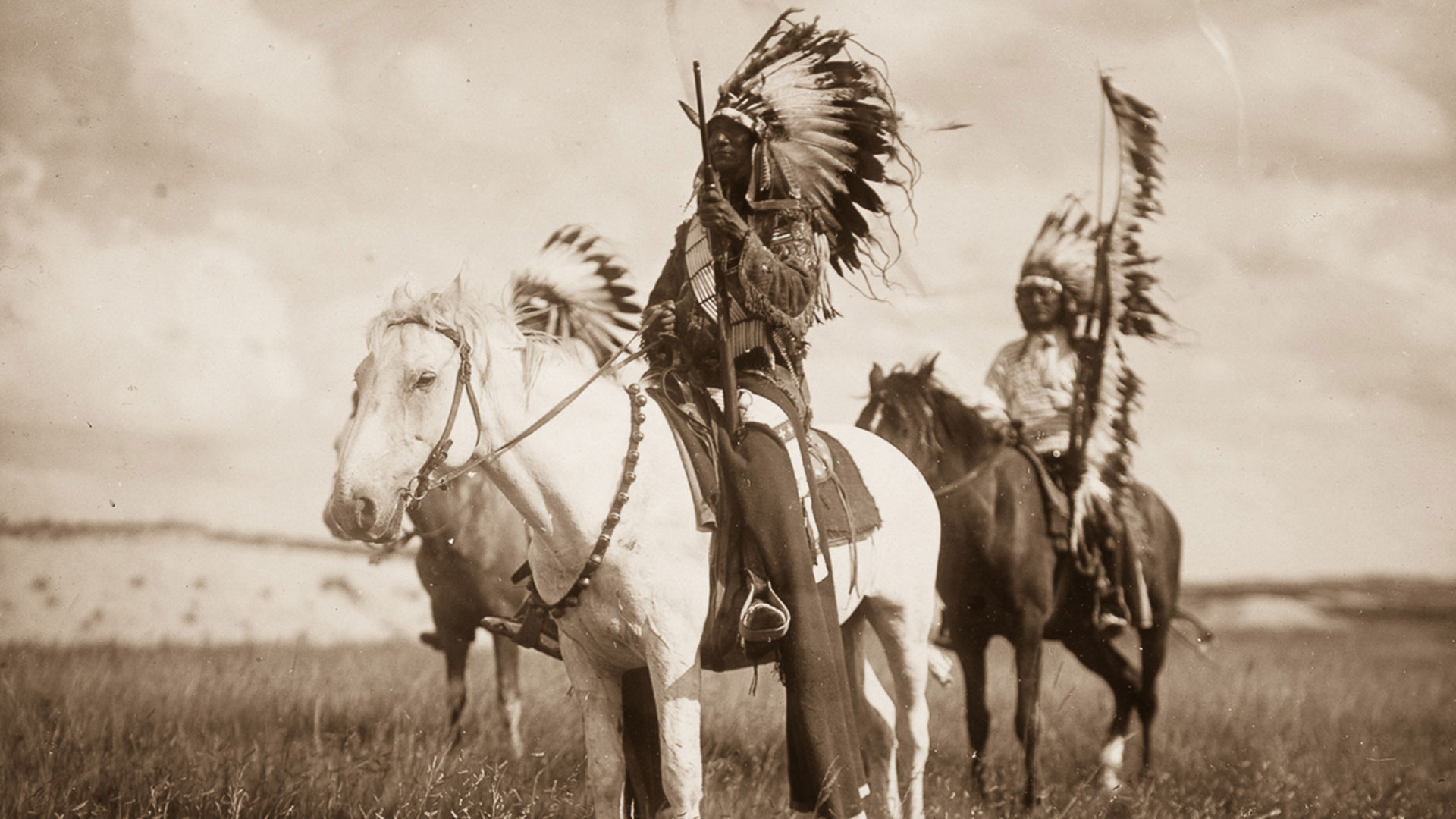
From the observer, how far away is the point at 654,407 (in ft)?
15.2

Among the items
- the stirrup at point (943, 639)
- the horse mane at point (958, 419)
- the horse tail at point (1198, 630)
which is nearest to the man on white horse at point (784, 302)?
the horse mane at point (958, 419)

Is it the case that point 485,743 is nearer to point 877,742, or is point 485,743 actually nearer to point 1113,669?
point 877,742

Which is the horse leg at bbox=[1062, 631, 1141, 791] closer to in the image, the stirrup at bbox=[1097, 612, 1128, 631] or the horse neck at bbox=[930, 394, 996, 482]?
the stirrup at bbox=[1097, 612, 1128, 631]

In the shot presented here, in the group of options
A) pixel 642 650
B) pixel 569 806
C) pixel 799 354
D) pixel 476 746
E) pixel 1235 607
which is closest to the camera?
pixel 642 650

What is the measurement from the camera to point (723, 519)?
4.53 m

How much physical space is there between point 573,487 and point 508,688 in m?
3.04

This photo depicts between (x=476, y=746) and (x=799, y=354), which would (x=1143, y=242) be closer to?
(x=799, y=354)

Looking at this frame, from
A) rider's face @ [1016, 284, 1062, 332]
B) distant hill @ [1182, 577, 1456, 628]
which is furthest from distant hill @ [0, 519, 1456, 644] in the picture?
rider's face @ [1016, 284, 1062, 332]

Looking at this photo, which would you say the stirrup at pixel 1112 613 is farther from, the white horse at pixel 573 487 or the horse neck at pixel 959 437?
the white horse at pixel 573 487

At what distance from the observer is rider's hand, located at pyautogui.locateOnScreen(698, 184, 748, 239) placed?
4637 mm

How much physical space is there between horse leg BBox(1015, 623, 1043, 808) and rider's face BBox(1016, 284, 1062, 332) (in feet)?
6.36

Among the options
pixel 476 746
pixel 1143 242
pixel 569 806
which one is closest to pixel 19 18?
pixel 476 746

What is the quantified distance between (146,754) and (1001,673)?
724 cm

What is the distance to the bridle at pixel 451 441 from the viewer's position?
4.12m
